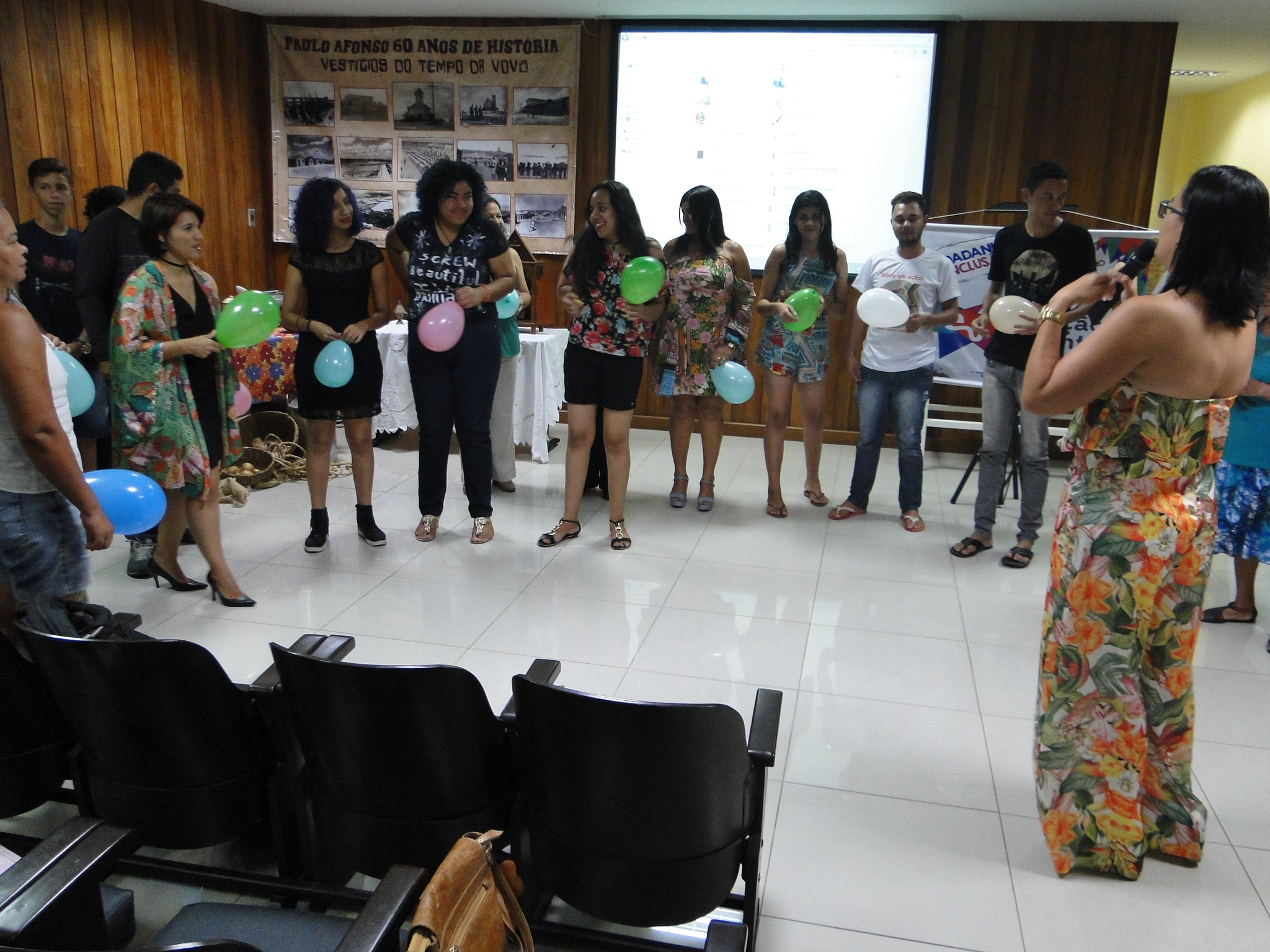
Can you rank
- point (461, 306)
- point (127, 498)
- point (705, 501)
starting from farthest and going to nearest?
point (705, 501)
point (461, 306)
point (127, 498)

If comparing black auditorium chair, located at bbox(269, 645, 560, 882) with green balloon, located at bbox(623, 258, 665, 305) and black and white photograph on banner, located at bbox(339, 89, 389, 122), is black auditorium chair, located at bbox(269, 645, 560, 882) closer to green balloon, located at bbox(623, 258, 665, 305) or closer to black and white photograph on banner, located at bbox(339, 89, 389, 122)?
green balloon, located at bbox(623, 258, 665, 305)

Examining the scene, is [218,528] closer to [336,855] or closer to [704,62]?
[336,855]

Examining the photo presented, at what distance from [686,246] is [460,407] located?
1203mm

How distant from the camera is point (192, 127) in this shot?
6031 mm

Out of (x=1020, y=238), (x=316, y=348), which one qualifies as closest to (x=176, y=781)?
(x=316, y=348)

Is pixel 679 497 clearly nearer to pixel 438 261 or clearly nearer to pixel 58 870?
pixel 438 261

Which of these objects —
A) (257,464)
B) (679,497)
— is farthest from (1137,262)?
(257,464)

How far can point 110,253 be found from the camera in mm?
3393

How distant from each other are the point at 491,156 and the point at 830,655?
4.52 metres

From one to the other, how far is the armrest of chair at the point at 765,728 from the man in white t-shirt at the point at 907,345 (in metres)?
2.77

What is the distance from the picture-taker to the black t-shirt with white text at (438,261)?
12.4ft

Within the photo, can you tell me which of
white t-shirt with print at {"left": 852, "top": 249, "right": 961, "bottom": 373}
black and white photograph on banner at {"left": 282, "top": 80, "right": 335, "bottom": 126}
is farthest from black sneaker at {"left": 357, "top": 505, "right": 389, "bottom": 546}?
black and white photograph on banner at {"left": 282, "top": 80, "right": 335, "bottom": 126}

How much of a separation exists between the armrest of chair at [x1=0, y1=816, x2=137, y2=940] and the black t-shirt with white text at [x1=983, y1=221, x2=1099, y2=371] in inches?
129

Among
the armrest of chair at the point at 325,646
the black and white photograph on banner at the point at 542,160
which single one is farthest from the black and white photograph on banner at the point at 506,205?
the armrest of chair at the point at 325,646
